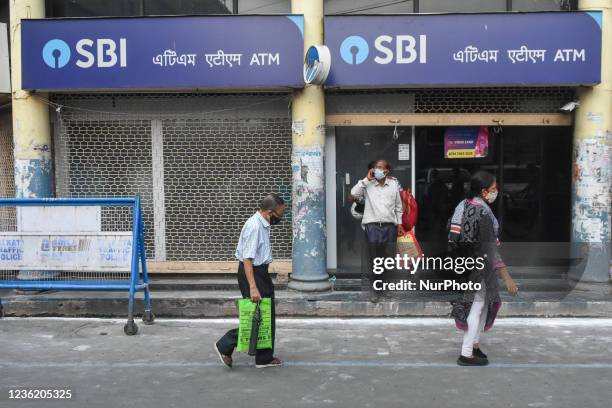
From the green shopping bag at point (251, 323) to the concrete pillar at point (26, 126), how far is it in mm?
4415

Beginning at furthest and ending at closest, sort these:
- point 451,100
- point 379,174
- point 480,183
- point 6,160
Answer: point 6,160, point 451,100, point 379,174, point 480,183

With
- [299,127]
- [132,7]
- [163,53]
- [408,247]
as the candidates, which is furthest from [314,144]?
[132,7]

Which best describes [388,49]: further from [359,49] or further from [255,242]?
[255,242]

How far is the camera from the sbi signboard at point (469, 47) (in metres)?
7.93

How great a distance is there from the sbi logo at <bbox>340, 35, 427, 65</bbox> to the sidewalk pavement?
11.5 feet

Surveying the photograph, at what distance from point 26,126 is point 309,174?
407 cm

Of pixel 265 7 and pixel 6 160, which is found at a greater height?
pixel 265 7

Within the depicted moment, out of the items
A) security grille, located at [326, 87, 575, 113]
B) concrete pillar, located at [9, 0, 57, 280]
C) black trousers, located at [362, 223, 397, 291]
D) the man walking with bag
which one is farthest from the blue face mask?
concrete pillar, located at [9, 0, 57, 280]

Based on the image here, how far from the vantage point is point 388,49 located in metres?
7.98

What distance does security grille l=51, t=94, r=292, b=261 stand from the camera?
8.78 metres

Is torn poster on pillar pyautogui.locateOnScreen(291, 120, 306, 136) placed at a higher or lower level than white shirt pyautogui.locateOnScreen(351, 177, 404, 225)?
higher

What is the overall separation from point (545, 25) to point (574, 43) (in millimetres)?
461

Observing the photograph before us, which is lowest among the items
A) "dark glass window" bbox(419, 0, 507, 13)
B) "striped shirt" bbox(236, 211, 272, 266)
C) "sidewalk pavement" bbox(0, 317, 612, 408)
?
"sidewalk pavement" bbox(0, 317, 612, 408)

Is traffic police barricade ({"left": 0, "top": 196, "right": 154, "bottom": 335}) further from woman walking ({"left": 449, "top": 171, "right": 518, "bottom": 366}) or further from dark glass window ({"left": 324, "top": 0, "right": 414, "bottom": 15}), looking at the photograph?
dark glass window ({"left": 324, "top": 0, "right": 414, "bottom": 15})
